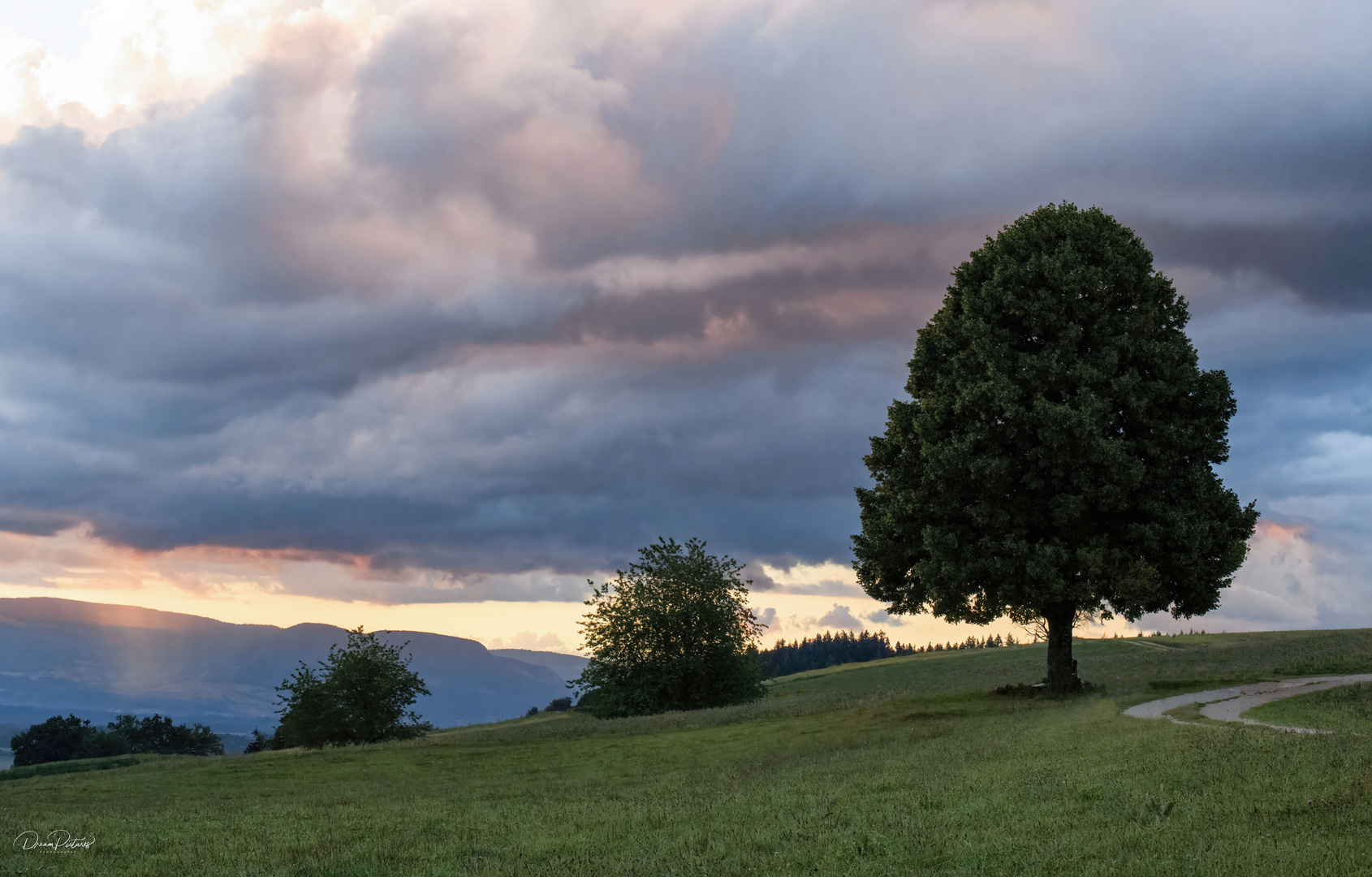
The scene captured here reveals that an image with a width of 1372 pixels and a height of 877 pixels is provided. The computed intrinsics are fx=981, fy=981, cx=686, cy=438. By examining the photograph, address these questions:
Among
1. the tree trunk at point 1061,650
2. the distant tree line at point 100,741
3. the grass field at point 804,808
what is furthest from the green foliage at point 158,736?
the tree trunk at point 1061,650

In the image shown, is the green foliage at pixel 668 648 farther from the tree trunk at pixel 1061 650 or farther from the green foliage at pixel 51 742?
the green foliage at pixel 51 742

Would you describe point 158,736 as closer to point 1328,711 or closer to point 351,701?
point 351,701

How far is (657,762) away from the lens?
34219 mm

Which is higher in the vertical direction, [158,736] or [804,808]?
[804,808]

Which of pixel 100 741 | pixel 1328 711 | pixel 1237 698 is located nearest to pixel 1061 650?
pixel 1237 698

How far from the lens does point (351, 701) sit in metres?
64.9

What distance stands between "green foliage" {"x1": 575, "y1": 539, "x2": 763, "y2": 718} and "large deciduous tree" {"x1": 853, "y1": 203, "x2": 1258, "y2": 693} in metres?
32.3

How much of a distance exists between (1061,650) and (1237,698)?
9.32m

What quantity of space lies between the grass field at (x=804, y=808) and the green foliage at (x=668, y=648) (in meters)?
33.0

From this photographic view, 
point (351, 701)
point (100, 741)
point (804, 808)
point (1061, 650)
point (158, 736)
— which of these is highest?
point (1061, 650)

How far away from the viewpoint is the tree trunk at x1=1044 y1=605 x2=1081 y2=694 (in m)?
41.7

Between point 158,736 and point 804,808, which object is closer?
point 804,808

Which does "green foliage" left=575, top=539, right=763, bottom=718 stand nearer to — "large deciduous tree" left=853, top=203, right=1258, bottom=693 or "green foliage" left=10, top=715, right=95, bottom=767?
"large deciduous tree" left=853, top=203, right=1258, bottom=693

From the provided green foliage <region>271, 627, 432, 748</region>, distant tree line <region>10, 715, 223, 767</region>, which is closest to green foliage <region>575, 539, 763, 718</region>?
green foliage <region>271, 627, 432, 748</region>
